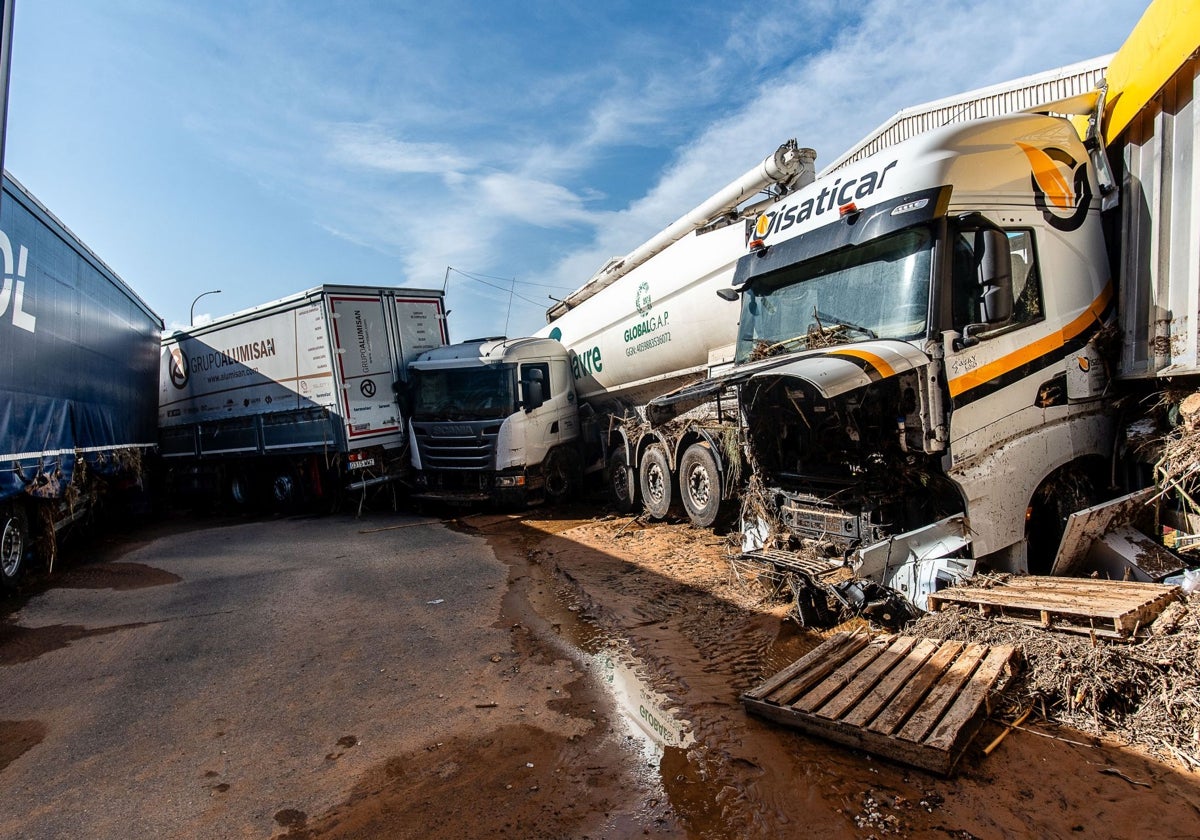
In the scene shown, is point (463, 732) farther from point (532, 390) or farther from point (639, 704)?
point (532, 390)

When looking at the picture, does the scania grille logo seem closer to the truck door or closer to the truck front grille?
the truck front grille

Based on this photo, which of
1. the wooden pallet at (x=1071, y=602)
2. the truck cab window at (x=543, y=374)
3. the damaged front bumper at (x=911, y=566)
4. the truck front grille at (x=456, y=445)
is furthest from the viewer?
the truck cab window at (x=543, y=374)

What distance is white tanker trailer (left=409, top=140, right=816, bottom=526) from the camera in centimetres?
872

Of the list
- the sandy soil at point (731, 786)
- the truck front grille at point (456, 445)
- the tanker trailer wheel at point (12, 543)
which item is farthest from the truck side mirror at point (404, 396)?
the sandy soil at point (731, 786)

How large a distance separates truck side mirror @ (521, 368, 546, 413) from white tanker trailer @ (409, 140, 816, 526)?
0.02m

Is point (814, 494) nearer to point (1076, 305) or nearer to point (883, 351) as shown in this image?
point (883, 351)

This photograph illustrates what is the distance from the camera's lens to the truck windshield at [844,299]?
4.90m

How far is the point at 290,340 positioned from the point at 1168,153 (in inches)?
461

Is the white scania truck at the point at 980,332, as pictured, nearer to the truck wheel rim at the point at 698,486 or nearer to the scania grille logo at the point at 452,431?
the truck wheel rim at the point at 698,486

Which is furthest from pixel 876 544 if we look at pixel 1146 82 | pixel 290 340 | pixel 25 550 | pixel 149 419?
pixel 149 419

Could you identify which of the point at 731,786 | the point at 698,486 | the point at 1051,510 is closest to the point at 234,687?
the point at 731,786

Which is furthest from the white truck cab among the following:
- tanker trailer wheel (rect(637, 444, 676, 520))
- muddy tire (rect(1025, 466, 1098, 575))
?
muddy tire (rect(1025, 466, 1098, 575))

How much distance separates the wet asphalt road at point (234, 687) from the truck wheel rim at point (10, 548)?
0.42m

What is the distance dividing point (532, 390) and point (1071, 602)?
28.0ft
